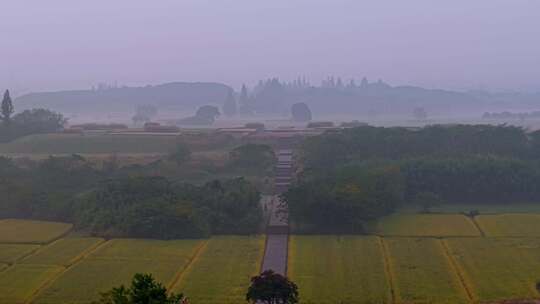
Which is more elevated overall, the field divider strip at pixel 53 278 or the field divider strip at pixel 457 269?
the field divider strip at pixel 53 278

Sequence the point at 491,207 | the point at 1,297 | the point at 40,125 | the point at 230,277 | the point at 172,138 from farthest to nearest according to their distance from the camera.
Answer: the point at 40,125
the point at 172,138
the point at 491,207
the point at 230,277
the point at 1,297

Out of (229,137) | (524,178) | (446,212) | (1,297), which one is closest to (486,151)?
(524,178)

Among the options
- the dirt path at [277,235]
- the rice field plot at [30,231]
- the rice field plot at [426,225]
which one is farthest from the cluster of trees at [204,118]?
the rice field plot at [426,225]

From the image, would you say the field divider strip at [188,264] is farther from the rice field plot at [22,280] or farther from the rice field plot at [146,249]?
the rice field plot at [22,280]

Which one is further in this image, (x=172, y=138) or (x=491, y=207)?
(x=172, y=138)

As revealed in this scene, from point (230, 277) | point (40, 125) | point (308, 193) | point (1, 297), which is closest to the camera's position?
point (1, 297)

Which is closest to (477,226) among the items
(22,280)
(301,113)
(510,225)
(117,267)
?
(510,225)

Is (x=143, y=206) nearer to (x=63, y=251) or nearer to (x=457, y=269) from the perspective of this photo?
(x=63, y=251)

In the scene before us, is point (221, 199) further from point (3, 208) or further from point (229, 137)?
point (229, 137)
